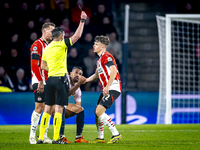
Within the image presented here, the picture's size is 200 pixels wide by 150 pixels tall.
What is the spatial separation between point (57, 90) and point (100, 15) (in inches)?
268

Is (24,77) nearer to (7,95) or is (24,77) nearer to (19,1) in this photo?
(7,95)

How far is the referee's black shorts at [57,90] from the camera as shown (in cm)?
407

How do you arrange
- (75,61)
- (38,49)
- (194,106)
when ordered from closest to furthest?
1. (38,49)
2. (194,106)
3. (75,61)

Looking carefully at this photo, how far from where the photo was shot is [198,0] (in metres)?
11.1

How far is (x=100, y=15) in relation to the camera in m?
10.5

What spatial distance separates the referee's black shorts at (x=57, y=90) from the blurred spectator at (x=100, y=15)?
256 inches

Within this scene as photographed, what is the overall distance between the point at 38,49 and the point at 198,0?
818cm

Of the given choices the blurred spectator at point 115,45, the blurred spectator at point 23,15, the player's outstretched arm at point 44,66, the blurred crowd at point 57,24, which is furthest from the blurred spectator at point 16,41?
the player's outstretched arm at point 44,66

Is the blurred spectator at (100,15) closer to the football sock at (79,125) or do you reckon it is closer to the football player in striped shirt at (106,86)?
the football player in striped shirt at (106,86)

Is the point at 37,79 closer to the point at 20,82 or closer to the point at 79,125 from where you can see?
the point at 79,125

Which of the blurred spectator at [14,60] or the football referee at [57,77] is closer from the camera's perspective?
the football referee at [57,77]

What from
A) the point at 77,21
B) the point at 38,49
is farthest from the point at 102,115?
the point at 77,21

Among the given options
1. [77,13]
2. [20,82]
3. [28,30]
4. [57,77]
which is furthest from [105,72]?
[77,13]

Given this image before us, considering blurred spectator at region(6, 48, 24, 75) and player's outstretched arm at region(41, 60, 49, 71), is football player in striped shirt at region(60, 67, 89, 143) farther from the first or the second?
blurred spectator at region(6, 48, 24, 75)
